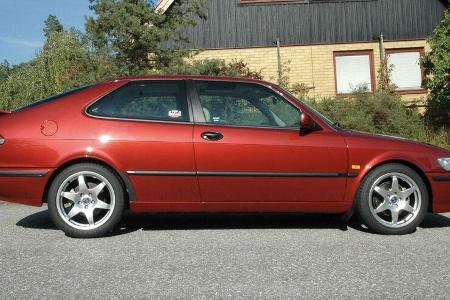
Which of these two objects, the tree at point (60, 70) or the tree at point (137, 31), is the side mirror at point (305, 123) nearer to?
the tree at point (137, 31)

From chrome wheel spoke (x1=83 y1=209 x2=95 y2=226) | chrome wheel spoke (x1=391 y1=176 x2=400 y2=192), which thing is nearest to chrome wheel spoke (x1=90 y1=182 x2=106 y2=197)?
chrome wheel spoke (x1=83 y1=209 x2=95 y2=226)

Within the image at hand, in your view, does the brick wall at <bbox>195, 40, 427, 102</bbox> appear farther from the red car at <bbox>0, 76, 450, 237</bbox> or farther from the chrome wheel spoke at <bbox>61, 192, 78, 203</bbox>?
the chrome wheel spoke at <bbox>61, 192, 78, 203</bbox>

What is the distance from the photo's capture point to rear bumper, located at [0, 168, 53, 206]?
531 centimetres

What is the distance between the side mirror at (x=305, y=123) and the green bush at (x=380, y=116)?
698cm

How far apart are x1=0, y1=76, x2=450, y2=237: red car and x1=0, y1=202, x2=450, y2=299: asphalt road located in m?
Result: 0.30

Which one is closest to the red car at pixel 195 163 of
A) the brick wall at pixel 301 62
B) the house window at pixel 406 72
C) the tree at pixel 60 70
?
the tree at pixel 60 70

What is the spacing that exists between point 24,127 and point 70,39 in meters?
9.54

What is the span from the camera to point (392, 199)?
5.51 meters

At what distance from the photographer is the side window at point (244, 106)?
5.52 meters

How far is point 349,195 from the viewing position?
548cm

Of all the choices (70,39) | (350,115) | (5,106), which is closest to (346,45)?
(350,115)

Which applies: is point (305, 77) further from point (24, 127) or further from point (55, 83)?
point (24, 127)

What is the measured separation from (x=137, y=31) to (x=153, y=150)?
688 cm

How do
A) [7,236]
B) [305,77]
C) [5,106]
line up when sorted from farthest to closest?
[305,77] → [5,106] → [7,236]
